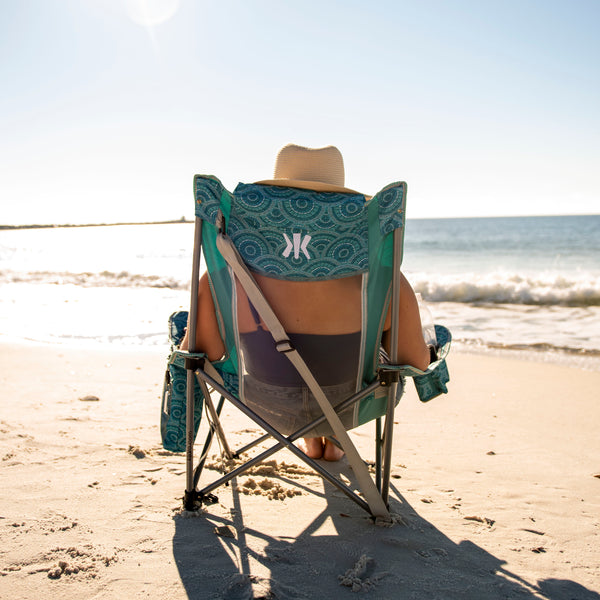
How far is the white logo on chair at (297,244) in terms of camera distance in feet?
6.49

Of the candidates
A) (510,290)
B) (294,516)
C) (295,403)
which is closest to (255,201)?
(295,403)

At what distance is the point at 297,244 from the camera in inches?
78.1

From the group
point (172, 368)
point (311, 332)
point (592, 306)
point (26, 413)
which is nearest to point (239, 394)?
point (172, 368)

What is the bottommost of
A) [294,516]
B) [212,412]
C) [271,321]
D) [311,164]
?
[294,516]

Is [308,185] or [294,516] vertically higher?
[308,185]

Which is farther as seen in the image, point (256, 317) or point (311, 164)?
point (311, 164)

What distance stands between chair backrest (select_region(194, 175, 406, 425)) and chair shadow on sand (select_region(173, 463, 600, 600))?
2.64ft

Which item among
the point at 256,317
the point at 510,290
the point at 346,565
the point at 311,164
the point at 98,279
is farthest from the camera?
the point at 98,279

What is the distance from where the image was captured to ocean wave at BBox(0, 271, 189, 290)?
13883 millimetres

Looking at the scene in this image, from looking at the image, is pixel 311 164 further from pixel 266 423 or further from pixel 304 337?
pixel 266 423

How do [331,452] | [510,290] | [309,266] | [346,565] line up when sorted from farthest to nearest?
[510,290], [331,452], [309,266], [346,565]

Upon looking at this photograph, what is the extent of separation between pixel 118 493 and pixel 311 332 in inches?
44.5

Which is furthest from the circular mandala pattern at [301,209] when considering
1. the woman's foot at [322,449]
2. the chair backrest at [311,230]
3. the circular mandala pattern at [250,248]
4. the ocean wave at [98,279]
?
the ocean wave at [98,279]

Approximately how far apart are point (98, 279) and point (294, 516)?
45.6 feet
